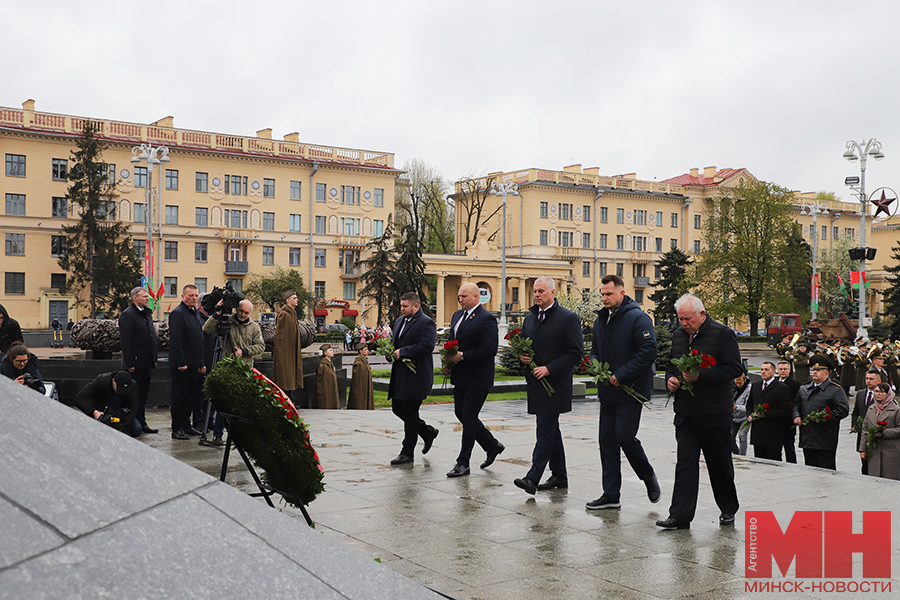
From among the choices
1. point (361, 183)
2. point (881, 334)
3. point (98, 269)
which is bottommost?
point (881, 334)

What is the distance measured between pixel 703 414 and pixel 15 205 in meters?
62.7

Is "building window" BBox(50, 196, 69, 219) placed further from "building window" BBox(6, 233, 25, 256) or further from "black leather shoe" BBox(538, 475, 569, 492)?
"black leather shoe" BBox(538, 475, 569, 492)

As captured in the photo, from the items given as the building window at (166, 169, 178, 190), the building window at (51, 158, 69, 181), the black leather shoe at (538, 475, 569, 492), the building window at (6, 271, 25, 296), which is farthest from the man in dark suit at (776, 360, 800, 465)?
the building window at (166, 169, 178, 190)

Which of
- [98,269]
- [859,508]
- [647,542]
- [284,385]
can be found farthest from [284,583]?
[98,269]

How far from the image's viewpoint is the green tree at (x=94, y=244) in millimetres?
57656

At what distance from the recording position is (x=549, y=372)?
8039mm

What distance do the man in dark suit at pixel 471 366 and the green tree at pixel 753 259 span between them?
4989cm

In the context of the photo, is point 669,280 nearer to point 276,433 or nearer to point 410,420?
point 410,420

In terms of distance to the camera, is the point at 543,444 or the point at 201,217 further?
the point at 201,217

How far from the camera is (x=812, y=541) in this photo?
254 inches

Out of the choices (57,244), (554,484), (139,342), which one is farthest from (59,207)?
(554,484)

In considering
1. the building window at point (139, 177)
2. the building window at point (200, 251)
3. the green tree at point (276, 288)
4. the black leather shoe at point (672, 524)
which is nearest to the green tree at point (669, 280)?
the green tree at point (276, 288)

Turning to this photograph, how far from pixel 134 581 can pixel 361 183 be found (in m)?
70.8

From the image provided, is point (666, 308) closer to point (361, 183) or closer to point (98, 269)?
point (361, 183)
